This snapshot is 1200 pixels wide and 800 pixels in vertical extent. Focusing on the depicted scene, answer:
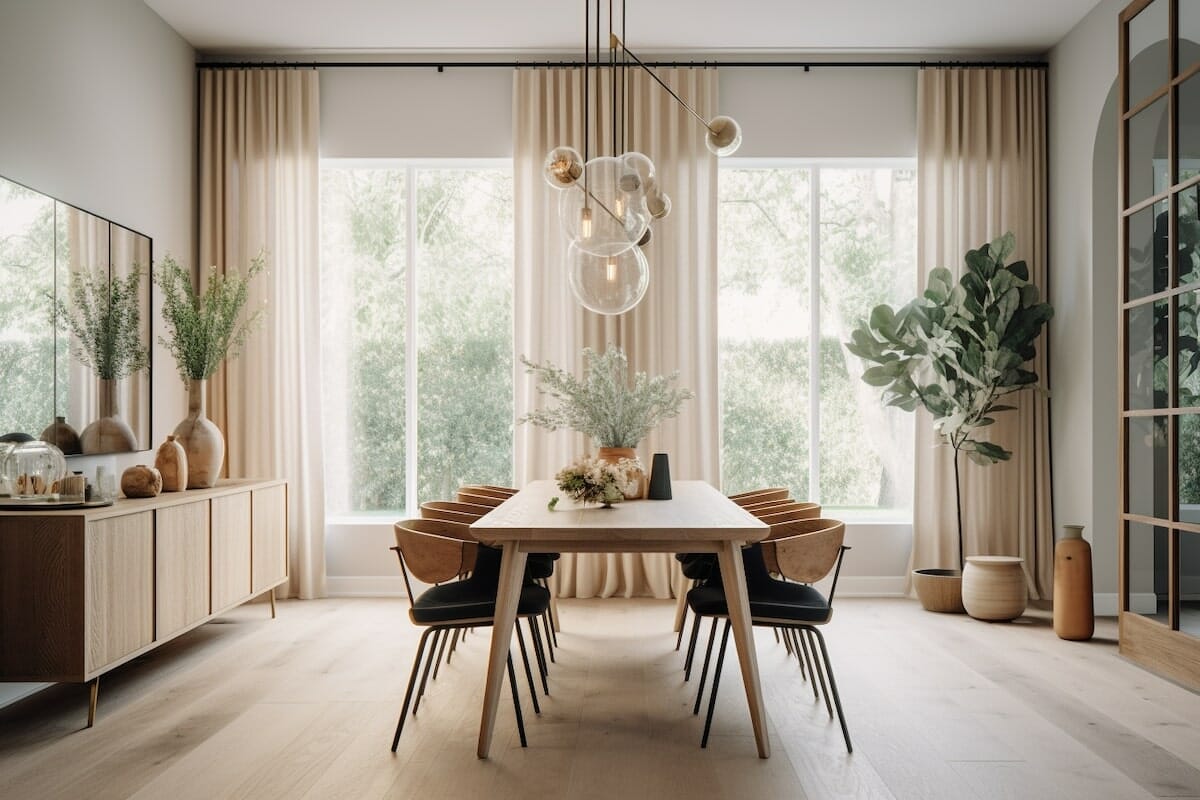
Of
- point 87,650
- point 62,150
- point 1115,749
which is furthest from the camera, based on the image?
point 62,150

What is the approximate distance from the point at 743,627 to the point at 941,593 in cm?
274

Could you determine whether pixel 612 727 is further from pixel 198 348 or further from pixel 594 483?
pixel 198 348

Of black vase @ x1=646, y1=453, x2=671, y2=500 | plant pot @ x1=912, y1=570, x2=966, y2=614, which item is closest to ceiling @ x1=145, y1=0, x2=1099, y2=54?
black vase @ x1=646, y1=453, x2=671, y2=500

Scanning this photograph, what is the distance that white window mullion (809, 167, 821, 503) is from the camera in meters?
5.99

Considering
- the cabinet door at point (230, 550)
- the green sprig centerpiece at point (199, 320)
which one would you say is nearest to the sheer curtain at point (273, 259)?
the green sprig centerpiece at point (199, 320)

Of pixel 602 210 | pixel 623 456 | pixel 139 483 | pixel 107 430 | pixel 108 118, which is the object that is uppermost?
pixel 108 118

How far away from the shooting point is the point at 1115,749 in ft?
10.2

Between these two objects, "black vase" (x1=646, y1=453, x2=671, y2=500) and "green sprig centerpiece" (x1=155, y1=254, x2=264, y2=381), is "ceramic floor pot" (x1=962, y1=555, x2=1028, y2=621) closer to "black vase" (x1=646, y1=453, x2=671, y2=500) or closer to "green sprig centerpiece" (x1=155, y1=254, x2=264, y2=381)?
"black vase" (x1=646, y1=453, x2=671, y2=500)

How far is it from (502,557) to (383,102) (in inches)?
148

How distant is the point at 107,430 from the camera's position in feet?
14.2

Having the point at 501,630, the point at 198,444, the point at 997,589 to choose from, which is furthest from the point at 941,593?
the point at 198,444

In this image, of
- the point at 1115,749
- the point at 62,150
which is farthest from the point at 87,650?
the point at 1115,749

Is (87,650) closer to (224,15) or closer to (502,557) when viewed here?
(502,557)

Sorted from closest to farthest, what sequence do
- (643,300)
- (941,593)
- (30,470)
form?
1. (30,470)
2. (941,593)
3. (643,300)
